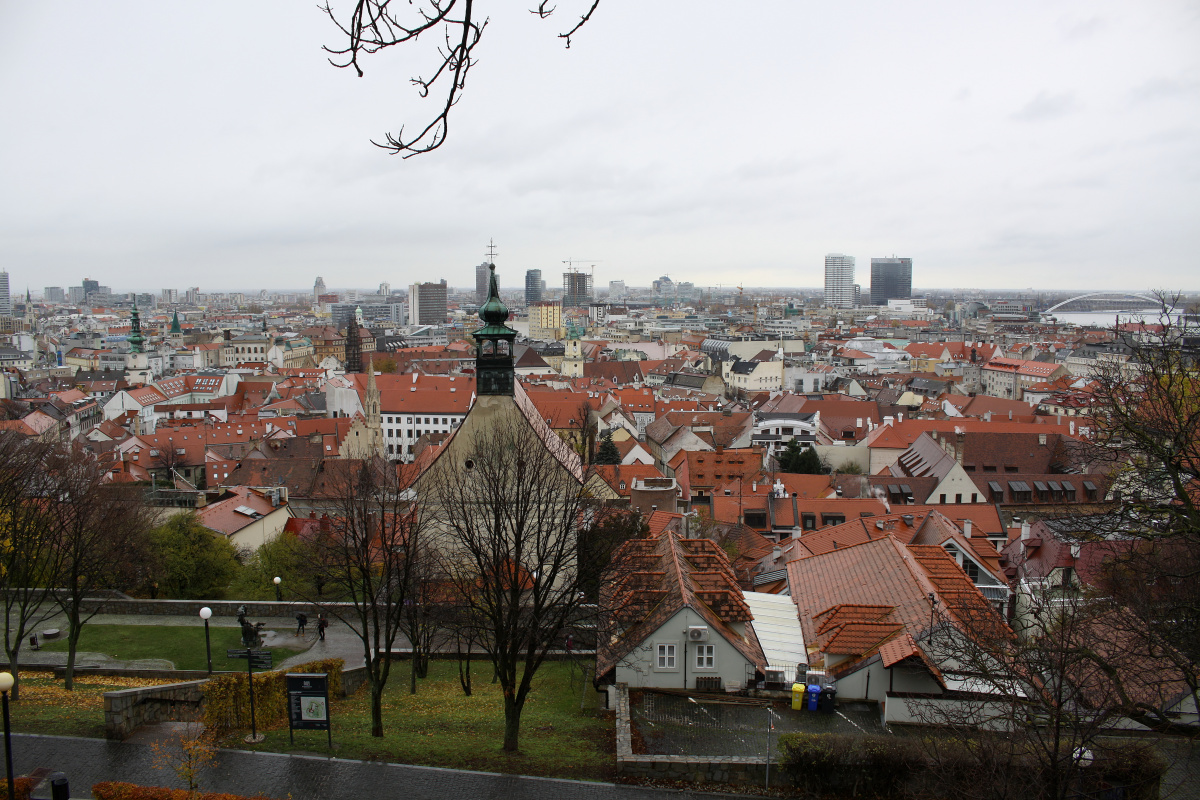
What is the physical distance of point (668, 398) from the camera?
291 ft

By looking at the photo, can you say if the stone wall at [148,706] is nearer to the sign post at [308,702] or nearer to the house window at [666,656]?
the sign post at [308,702]

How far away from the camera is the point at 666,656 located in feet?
58.6

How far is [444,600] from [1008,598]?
17.1 metres

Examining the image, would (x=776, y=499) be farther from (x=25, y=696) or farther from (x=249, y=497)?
(x=25, y=696)

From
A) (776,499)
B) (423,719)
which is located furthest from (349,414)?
(423,719)

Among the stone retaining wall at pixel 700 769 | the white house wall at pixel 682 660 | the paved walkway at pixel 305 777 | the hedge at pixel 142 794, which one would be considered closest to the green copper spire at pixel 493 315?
the white house wall at pixel 682 660

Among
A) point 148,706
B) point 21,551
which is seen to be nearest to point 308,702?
point 148,706

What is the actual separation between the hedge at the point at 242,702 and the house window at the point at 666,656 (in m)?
7.38

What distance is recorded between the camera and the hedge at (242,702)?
1489 centimetres

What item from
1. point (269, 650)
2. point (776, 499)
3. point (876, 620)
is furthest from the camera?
point (776, 499)

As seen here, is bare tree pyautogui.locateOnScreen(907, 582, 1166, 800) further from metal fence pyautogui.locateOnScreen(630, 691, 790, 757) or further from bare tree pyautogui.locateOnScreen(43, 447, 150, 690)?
bare tree pyautogui.locateOnScreen(43, 447, 150, 690)

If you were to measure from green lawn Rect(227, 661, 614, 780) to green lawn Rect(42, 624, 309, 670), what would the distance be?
4058mm

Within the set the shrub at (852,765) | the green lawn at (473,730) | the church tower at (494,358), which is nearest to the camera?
the shrub at (852,765)

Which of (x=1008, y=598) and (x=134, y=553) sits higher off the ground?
(x=134, y=553)
